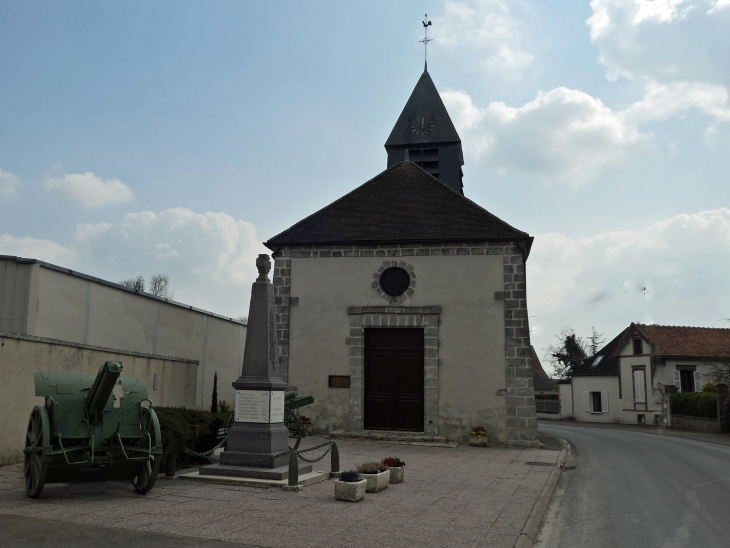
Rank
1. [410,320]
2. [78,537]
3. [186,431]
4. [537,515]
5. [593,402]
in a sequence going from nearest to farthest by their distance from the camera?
[78,537] → [537,515] → [186,431] → [410,320] → [593,402]

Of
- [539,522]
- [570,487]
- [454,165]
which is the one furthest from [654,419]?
[539,522]

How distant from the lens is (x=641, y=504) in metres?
8.10

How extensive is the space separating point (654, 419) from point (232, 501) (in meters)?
27.7

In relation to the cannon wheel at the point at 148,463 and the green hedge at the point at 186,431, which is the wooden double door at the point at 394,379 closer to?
the green hedge at the point at 186,431

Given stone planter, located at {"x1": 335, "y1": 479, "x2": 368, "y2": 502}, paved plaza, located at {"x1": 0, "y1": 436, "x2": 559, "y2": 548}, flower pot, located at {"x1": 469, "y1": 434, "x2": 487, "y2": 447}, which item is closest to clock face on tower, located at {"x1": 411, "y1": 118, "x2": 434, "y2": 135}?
flower pot, located at {"x1": 469, "y1": 434, "x2": 487, "y2": 447}

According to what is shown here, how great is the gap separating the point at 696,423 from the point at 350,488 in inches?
911

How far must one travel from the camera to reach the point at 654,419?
29.5 metres

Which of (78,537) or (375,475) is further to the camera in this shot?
(375,475)

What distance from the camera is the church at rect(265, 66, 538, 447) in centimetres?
1484

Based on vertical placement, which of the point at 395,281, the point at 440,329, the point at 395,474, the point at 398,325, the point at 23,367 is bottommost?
the point at 395,474

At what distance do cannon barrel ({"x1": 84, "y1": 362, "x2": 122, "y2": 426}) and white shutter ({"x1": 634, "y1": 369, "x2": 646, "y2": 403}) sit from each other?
1176 inches

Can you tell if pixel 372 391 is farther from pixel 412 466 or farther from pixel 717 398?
pixel 717 398

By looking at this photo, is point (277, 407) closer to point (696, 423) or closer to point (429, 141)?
point (429, 141)

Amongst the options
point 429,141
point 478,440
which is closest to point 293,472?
point 478,440
